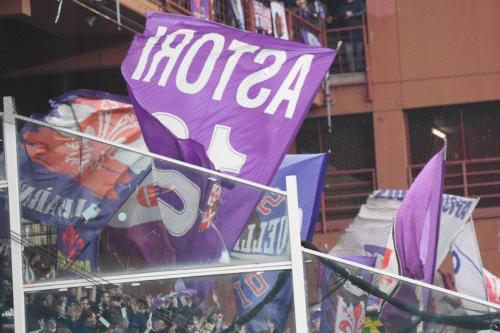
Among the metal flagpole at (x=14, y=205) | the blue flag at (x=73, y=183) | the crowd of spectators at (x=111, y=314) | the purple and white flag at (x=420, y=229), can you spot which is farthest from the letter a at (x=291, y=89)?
the purple and white flag at (x=420, y=229)

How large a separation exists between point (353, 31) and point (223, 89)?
1446 cm

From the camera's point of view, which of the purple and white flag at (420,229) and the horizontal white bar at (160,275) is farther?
the purple and white flag at (420,229)

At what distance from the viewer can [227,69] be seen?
10.5m

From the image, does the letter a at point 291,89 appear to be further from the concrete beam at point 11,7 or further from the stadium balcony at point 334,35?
the stadium balcony at point 334,35

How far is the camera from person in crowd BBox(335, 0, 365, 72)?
24109 mm

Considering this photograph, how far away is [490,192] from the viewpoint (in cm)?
2416

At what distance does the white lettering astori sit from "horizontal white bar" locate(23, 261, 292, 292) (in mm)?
2309

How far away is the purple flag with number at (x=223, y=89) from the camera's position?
10031 millimetres

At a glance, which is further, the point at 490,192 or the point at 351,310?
the point at 490,192

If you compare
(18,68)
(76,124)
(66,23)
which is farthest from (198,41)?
(18,68)

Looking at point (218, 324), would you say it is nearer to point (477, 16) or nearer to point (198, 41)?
point (198, 41)

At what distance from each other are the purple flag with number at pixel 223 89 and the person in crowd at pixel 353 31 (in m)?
13.6

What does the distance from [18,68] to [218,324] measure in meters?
10.2

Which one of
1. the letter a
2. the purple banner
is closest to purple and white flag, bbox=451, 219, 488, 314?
the purple banner
